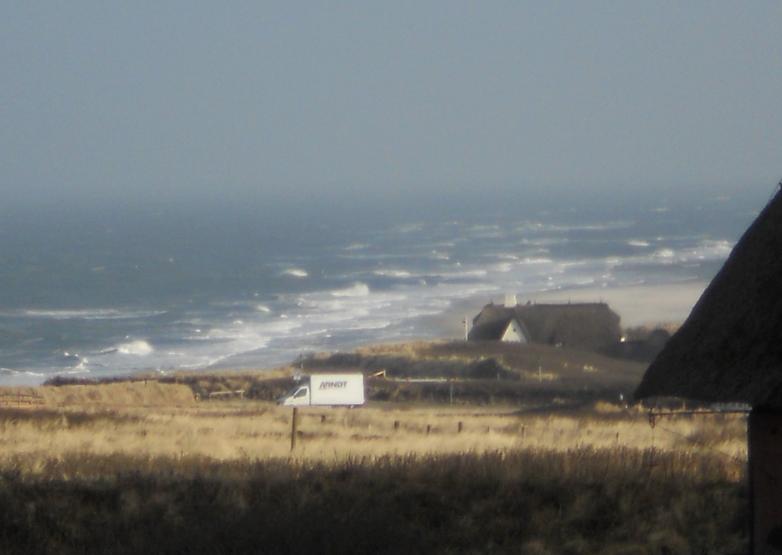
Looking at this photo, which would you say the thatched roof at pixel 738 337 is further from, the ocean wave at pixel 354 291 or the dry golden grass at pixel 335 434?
the ocean wave at pixel 354 291

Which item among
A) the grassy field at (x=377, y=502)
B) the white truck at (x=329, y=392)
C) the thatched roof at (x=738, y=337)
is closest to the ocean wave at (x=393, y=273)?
the white truck at (x=329, y=392)

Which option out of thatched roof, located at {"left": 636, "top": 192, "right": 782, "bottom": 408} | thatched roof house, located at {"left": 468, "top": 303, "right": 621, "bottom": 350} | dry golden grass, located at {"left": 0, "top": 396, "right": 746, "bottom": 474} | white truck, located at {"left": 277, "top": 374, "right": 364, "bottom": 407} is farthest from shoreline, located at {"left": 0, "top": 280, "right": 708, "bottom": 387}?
thatched roof, located at {"left": 636, "top": 192, "right": 782, "bottom": 408}

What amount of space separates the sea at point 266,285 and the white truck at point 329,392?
71.5 ft

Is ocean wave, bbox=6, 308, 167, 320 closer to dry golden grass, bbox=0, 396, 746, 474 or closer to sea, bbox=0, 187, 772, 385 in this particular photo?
sea, bbox=0, 187, 772, 385

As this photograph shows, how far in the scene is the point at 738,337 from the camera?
33.1 feet

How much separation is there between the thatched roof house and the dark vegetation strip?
161 feet

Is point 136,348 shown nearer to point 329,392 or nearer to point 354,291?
point 354,291

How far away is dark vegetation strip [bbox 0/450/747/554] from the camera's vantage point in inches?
551

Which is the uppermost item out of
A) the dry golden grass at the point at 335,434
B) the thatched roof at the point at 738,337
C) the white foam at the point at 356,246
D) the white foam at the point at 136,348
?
the white foam at the point at 356,246

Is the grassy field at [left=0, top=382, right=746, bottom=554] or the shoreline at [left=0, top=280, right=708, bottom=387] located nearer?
the grassy field at [left=0, top=382, right=746, bottom=554]

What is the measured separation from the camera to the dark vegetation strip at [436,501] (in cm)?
1398

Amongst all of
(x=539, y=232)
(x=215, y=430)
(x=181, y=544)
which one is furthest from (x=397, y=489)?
(x=539, y=232)

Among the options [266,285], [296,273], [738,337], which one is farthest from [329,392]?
[296,273]

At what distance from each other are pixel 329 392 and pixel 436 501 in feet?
96.6
